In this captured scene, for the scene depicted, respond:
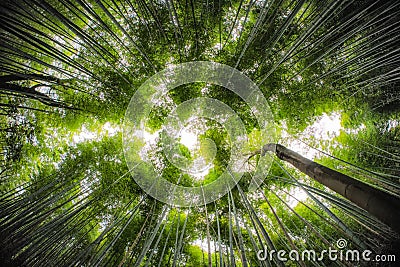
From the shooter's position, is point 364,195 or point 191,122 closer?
point 364,195

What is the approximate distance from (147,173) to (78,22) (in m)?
2.77

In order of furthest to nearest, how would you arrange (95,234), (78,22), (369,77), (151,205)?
(151,205) → (95,234) → (78,22) → (369,77)

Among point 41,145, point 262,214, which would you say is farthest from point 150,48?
point 262,214

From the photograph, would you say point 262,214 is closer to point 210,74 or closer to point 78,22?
point 210,74

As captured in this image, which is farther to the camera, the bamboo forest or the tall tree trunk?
the bamboo forest

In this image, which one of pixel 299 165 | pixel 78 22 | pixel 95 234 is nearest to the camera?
pixel 299 165

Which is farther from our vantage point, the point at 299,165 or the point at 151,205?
the point at 151,205

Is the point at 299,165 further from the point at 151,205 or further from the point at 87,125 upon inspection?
the point at 87,125

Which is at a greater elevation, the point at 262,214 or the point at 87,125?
the point at 87,125

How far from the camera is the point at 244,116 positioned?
4.28 m

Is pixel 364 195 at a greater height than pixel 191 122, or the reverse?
pixel 191 122

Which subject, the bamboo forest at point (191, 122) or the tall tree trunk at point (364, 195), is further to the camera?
the bamboo forest at point (191, 122)

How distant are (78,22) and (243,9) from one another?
8.49ft

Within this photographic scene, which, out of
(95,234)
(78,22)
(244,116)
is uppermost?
(78,22)
